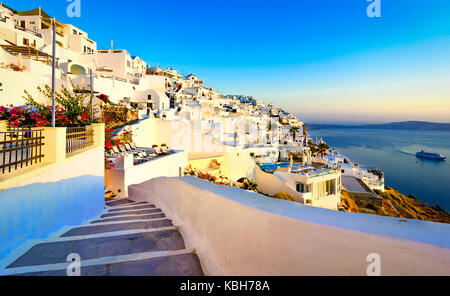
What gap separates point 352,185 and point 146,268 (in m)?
31.1

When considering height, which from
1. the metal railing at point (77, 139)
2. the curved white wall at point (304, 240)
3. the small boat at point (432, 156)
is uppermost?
the metal railing at point (77, 139)

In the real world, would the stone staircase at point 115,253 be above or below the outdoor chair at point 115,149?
below

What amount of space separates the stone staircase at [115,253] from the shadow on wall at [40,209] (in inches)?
9.8

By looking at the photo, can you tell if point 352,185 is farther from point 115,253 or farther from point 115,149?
point 115,253

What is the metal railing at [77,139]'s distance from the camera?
17.0 ft

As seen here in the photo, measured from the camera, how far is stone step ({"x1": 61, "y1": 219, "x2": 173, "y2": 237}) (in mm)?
3950

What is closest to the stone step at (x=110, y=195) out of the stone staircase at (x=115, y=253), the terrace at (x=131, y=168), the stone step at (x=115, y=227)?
the terrace at (x=131, y=168)

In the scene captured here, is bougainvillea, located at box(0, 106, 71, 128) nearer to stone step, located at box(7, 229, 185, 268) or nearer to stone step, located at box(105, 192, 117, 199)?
stone step, located at box(105, 192, 117, 199)

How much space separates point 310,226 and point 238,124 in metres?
34.1

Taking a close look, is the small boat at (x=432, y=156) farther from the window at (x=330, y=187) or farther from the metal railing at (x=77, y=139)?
the metal railing at (x=77, y=139)

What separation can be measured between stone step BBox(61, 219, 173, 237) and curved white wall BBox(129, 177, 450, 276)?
1620 millimetres

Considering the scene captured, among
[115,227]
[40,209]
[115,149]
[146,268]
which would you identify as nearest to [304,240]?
[146,268]

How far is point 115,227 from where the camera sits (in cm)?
419

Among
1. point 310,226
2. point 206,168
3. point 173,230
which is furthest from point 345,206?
point 310,226
